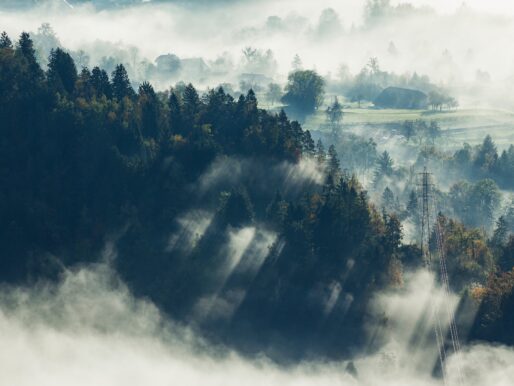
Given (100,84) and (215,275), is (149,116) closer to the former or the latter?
(100,84)

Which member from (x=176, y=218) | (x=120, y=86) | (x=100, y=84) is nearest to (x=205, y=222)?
(x=176, y=218)

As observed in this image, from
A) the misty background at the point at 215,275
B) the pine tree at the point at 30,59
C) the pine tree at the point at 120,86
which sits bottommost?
the misty background at the point at 215,275

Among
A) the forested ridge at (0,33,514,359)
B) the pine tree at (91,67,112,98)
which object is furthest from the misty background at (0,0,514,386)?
the pine tree at (91,67,112,98)

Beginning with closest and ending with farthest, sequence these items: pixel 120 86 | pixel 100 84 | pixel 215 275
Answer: pixel 215 275
pixel 100 84
pixel 120 86

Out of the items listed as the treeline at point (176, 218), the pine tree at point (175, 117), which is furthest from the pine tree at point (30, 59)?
the pine tree at point (175, 117)

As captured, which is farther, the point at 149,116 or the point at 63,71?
the point at 63,71

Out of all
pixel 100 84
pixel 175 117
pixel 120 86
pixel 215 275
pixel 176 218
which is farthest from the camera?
pixel 120 86

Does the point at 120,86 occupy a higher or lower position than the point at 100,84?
higher

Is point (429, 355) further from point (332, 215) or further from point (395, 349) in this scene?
point (332, 215)

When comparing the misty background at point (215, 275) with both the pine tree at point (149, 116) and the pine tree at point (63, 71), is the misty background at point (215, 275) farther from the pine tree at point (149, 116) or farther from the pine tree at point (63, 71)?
the pine tree at point (63, 71)

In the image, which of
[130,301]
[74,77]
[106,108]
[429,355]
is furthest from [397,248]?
[74,77]
